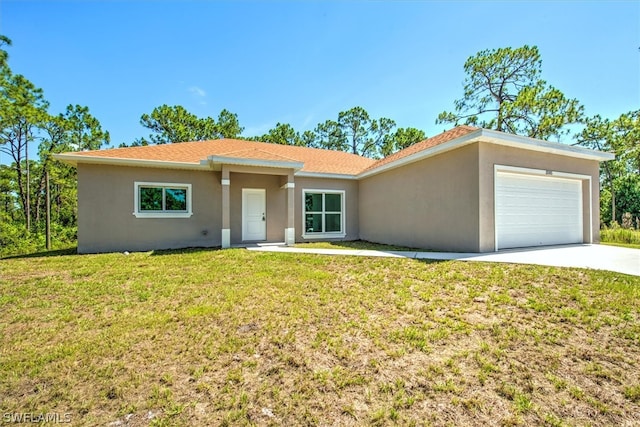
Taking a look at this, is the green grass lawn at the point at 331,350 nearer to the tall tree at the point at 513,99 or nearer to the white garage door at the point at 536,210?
the white garage door at the point at 536,210

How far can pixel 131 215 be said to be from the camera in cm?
982

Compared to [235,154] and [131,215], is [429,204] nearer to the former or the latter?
[235,154]

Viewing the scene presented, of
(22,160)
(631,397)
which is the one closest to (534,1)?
(631,397)

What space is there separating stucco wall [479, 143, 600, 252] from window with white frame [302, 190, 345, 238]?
638 centimetres

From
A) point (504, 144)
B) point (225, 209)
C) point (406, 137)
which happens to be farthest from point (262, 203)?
point (406, 137)

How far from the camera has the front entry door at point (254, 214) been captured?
11414mm

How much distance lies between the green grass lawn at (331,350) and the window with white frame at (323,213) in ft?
22.4

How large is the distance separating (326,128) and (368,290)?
28092mm

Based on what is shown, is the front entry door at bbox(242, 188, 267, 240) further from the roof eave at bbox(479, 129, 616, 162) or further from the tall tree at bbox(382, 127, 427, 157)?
the tall tree at bbox(382, 127, 427, 157)

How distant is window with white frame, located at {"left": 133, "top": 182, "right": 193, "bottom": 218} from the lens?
32.7 ft

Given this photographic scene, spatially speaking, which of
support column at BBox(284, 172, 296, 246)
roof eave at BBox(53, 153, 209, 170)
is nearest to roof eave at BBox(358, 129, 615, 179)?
support column at BBox(284, 172, 296, 246)

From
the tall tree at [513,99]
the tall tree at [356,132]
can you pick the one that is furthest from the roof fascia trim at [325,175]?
the tall tree at [356,132]

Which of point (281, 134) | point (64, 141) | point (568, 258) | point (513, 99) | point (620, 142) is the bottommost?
point (568, 258)

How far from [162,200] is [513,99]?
980 inches
